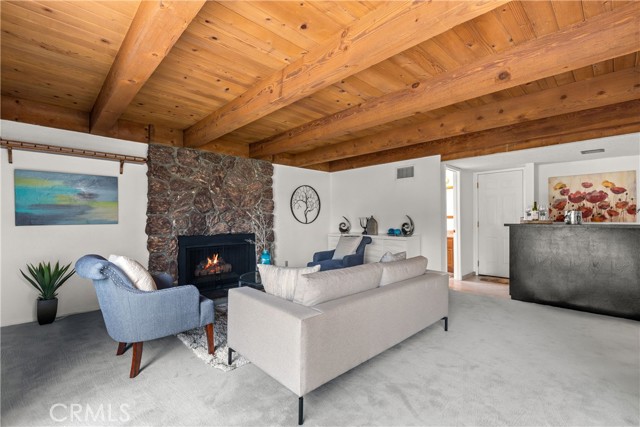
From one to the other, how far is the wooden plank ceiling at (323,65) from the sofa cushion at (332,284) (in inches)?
55.5

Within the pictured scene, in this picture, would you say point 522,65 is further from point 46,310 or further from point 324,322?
point 46,310

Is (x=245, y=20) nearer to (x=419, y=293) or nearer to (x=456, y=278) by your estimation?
(x=419, y=293)

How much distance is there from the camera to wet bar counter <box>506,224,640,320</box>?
3.41 meters

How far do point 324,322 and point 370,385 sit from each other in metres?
0.65

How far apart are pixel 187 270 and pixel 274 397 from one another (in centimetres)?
296

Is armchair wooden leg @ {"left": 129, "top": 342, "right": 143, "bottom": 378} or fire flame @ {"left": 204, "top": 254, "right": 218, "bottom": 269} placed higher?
fire flame @ {"left": 204, "top": 254, "right": 218, "bottom": 269}

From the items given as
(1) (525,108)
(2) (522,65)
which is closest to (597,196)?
(1) (525,108)

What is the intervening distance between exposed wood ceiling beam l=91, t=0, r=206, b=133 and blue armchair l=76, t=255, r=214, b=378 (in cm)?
138

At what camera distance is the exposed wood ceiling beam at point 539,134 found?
3260 mm

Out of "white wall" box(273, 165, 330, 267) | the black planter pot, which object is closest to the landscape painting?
the black planter pot

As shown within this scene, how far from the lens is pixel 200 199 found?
4465 millimetres

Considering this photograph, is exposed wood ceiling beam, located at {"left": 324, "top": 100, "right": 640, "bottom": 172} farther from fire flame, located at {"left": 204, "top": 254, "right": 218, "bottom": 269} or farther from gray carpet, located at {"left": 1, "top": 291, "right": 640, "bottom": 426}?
fire flame, located at {"left": 204, "top": 254, "right": 218, "bottom": 269}

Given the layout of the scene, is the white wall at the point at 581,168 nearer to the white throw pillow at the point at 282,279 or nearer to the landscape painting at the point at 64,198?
the white throw pillow at the point at 282,279

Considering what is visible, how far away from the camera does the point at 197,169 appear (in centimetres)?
443
